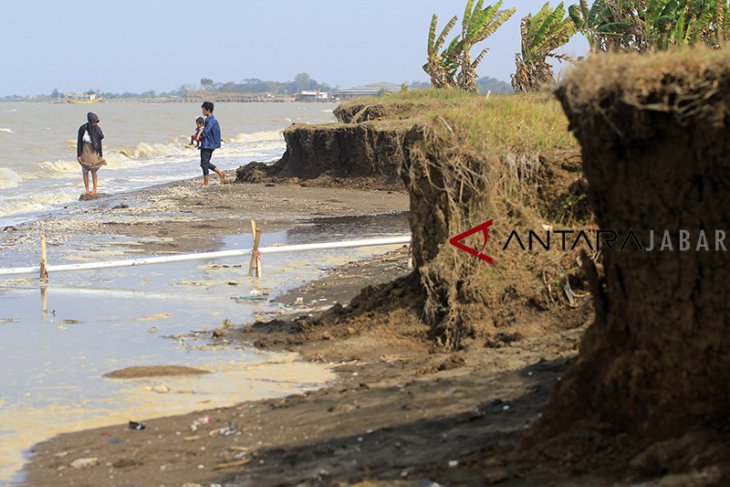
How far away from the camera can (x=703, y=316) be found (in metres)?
5.26

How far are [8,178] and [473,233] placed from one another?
26.2 metres

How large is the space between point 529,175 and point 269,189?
16.1 metres

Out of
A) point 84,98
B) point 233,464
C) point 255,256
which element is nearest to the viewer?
point 233,464

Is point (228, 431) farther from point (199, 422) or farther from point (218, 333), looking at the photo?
point (218, 333)

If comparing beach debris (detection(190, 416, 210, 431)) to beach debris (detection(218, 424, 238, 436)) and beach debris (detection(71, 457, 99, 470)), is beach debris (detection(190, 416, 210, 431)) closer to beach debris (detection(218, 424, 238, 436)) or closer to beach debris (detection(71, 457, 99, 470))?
beach debris (detection(218, 424, 238, 436))

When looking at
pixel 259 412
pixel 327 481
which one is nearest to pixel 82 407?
pixel 259 412

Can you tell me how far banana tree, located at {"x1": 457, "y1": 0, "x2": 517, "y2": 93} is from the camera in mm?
31578

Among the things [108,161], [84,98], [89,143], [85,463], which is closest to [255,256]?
[85,463]

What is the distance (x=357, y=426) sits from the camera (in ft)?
22.4

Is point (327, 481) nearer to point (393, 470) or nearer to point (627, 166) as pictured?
point (393, 470)

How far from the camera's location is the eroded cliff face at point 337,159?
25688 mm

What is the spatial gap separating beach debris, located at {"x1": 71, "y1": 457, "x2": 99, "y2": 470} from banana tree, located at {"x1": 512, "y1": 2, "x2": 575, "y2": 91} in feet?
77.0

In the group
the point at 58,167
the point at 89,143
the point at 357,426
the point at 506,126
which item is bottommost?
the point at 58,167

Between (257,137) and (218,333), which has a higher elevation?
(218,333)
